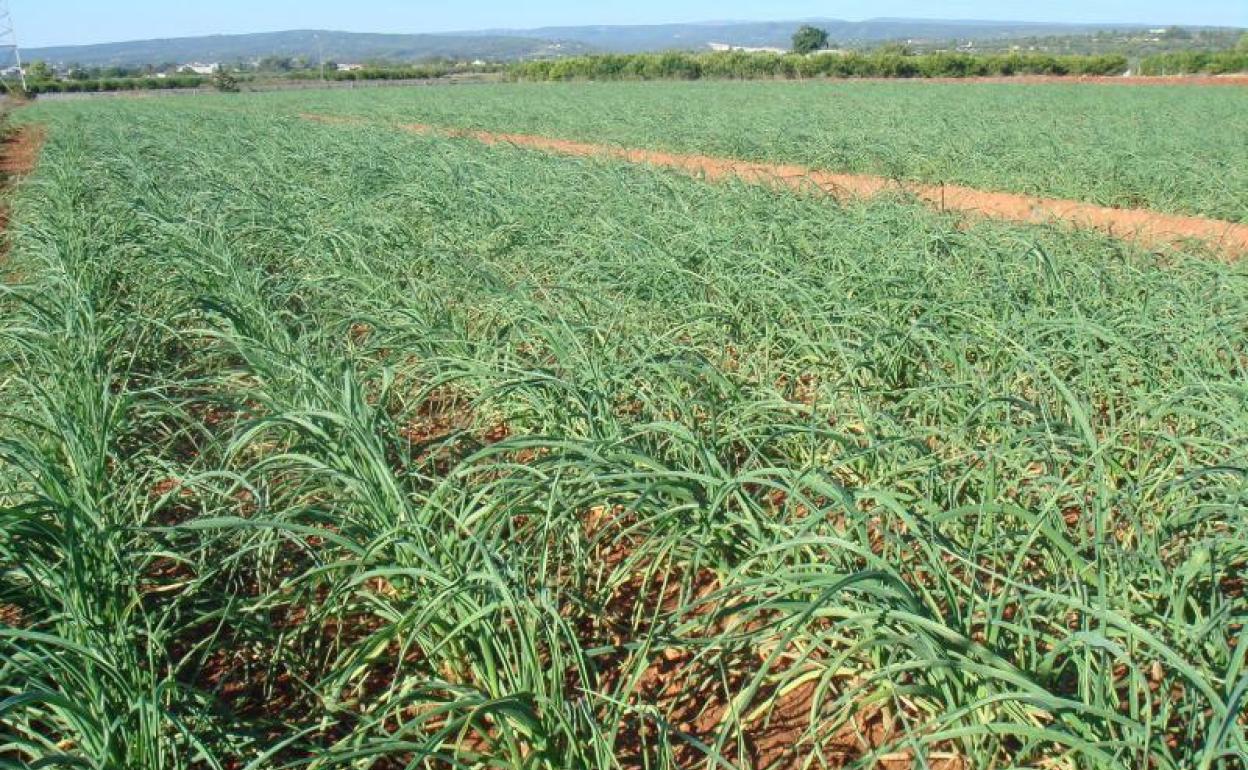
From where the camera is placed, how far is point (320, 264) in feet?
19.0

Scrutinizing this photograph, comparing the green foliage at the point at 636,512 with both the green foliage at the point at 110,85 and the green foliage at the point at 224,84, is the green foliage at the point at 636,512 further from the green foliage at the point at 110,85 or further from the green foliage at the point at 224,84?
the green foliage at the point at 110,85

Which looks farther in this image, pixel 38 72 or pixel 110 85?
pixel 38 72

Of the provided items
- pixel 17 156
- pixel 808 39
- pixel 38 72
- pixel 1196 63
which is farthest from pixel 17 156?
pixel 808 39

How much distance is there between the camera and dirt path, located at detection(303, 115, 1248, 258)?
7.29 meters

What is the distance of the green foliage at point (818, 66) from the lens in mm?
44750

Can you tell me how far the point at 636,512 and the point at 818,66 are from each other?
163 ft

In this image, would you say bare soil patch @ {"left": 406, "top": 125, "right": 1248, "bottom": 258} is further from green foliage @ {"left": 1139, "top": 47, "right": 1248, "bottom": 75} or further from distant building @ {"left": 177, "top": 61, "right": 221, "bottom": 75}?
distant building @ {"left": 177, "top": 61, "right": 221, "bottom": 75}

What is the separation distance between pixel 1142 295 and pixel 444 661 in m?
3.99

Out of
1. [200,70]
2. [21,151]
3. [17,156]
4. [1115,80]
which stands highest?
[200,70]

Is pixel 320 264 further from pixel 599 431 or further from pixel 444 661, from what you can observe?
pixel 444 661

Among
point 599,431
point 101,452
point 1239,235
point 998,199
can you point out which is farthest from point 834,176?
point 101,452

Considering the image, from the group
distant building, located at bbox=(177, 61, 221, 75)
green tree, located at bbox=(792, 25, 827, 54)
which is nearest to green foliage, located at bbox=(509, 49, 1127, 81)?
green tree, located at bbox=(792, 25, 827, 54)

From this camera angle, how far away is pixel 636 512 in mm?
2643

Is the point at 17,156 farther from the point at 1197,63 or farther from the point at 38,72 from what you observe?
the point at 38,72
